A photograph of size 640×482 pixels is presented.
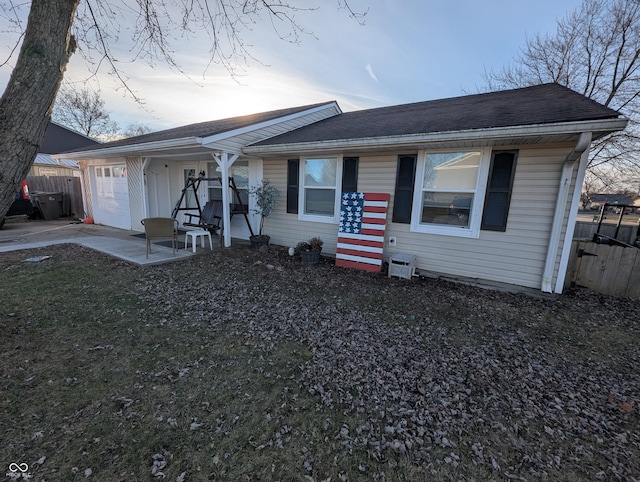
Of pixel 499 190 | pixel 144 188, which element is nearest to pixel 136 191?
pixel 144 188

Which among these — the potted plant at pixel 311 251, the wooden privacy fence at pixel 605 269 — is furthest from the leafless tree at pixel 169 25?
the wooden privacy fence at pixel 605 269

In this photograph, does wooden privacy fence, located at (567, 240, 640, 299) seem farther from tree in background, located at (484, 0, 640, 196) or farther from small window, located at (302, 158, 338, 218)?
tree in background, located at (484, 0, 640, 196)

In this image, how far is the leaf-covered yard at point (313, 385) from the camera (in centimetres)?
173

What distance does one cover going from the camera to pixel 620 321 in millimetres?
3795

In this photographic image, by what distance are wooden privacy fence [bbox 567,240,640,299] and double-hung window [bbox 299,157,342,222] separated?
4494 millimetres

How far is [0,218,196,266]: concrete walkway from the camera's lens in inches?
241

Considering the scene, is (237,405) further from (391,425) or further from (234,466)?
(391,425)

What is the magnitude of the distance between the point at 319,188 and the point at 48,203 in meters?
12.1

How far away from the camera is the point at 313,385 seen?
2414 mm

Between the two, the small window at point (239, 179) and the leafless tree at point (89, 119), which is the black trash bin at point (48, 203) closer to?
the small window at point (239, 179)

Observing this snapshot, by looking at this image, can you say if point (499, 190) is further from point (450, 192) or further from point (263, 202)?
point (263, 202)

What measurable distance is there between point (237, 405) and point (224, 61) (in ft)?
16.5

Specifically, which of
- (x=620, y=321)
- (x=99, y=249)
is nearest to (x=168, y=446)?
(x=620, y=321)

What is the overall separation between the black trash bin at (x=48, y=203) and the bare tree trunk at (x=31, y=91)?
12.2 metres
